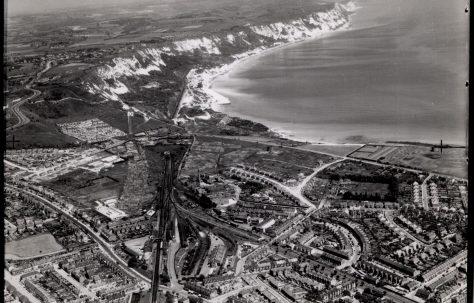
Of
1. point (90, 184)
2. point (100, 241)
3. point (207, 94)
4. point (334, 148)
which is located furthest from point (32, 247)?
point (207, 94)

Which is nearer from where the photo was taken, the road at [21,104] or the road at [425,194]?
the road at [425,194]

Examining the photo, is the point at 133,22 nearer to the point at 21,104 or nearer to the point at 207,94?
the point at 207,94

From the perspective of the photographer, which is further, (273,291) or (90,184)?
(90,184)

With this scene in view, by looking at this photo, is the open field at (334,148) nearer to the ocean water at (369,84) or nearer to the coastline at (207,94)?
the coastline at (207,94)

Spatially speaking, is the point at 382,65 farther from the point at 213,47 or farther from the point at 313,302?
the point at 313,302

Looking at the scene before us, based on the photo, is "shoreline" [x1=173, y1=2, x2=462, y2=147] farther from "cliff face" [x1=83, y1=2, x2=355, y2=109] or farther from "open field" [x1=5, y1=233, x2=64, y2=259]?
"open field" [x1=5, y1=233, x2=64, y2=259]

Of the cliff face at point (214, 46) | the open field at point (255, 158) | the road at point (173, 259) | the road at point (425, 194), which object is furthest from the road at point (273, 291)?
the cliff face at point (214, 46)

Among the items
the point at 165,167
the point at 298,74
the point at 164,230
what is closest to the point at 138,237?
the point at 164,230
